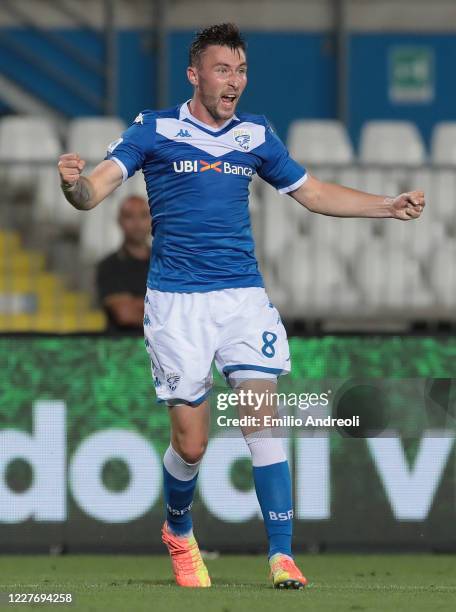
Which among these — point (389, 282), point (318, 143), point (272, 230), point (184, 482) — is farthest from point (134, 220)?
point (184, 482)

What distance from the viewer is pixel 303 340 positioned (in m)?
8.81

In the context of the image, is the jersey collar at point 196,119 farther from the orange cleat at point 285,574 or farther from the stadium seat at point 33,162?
the stadium seat at point 33,162

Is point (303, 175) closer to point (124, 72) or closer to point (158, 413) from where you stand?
point (158, 413)

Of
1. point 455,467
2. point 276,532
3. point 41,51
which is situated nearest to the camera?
point 276,532

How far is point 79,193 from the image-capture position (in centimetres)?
612

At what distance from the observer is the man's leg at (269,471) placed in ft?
21.3

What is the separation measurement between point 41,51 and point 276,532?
30.8 ft

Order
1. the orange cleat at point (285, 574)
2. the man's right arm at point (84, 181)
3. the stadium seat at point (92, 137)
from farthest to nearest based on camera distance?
1. the stadium seat at point (92, 137)
2. the orange cleat at point (285, 574)
3. the man's right arm at point (84, 181)

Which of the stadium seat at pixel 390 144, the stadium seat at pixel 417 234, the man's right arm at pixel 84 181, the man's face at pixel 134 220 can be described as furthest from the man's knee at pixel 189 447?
the stadium seat at pixel 390 144

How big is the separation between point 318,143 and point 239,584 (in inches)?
251

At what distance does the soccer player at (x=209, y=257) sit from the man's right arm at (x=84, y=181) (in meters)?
0.06

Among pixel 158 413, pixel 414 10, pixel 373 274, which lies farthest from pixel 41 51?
pixel 158 413

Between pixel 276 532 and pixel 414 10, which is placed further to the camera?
pixel 414 10

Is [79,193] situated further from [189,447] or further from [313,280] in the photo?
[313,280]
